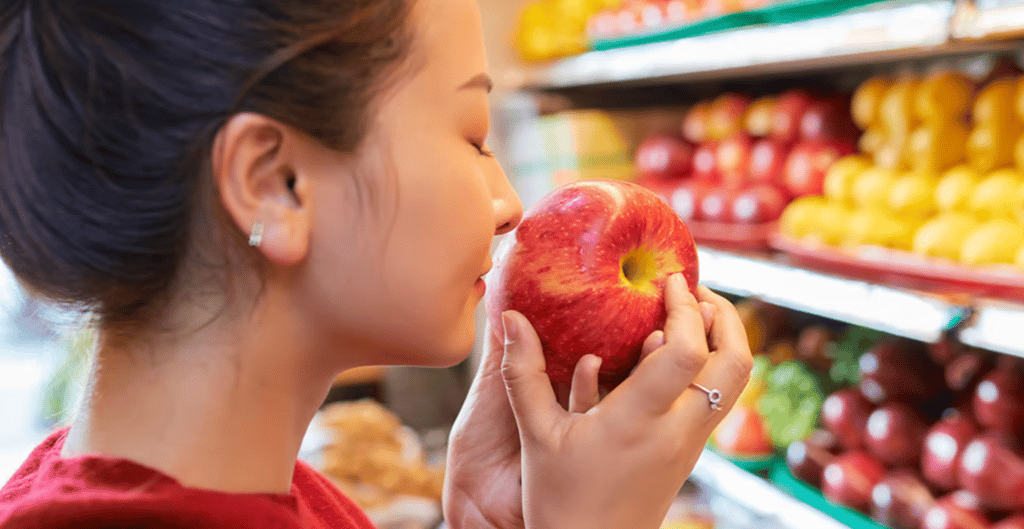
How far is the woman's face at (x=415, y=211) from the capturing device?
1.99ft

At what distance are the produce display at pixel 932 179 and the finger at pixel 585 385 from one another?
0.85 m

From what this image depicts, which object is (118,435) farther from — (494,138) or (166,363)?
(494,138)

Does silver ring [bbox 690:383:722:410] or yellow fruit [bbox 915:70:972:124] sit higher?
yellow fruit [bbox 915:70:972:124]

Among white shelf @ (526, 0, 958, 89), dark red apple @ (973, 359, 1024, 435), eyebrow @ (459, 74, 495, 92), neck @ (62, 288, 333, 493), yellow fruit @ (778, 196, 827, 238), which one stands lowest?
dark red apple @ (973, 359, 1024, 435)

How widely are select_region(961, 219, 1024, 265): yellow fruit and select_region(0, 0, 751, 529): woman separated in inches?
31.0

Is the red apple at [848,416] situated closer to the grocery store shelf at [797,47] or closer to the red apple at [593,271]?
the grocery store shelf at [797,47]

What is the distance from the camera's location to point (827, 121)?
1854 millimetres

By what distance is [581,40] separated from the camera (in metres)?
2.35

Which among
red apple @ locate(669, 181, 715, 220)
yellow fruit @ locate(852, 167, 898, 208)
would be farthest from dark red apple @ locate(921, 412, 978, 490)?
red apple @ locate(669, 181, 715, 220)

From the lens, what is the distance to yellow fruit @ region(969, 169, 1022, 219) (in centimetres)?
134

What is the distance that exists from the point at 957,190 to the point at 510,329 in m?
1.04

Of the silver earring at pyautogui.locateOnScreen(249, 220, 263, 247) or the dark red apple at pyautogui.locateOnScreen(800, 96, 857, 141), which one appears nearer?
the silver earring at pyautogui.locateOnScreen(249, 220, 263, 247)

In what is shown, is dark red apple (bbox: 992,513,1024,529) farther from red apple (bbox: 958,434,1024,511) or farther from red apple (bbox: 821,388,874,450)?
red apple (bbox: 821,388,874,450)

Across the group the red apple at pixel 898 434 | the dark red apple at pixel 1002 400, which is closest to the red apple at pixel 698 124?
the red apple at pixel 898 434
